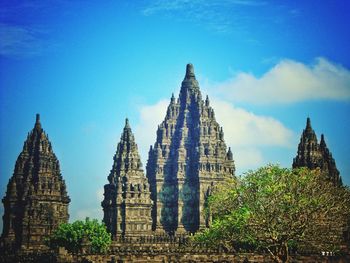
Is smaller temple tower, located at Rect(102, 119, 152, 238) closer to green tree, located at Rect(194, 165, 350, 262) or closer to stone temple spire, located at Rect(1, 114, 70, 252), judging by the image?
stone temple spire, located at Rect(1, 114, 70, 252)

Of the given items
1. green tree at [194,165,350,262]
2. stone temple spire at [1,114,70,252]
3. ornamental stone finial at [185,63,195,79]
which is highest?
ornamental stone finial at [185,63,195,79]

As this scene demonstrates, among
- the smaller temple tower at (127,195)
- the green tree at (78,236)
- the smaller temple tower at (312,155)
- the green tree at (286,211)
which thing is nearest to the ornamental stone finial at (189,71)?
the smaller temple tower at (127,195)

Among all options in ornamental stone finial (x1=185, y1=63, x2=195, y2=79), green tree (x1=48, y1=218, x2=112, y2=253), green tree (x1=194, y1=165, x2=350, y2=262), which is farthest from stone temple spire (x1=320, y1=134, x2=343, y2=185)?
green tree (x1=194, y1=165, x2=350, y2=262)

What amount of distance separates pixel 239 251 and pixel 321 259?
24.9 feet

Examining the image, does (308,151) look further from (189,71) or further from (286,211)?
(286,211)

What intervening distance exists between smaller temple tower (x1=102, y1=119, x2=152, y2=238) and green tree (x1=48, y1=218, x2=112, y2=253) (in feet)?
45.1

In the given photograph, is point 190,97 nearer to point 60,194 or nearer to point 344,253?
point 60,194

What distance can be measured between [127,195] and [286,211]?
48.0 m

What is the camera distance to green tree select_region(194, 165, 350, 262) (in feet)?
187

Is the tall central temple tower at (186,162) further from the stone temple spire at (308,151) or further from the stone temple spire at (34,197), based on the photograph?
the stone temple spire at (34,197)

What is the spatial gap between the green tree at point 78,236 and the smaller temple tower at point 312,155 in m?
30.9

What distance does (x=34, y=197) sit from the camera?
97250 millimetres

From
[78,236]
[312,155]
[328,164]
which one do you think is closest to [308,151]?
[312,155]

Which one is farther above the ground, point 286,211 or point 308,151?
point 308,151
